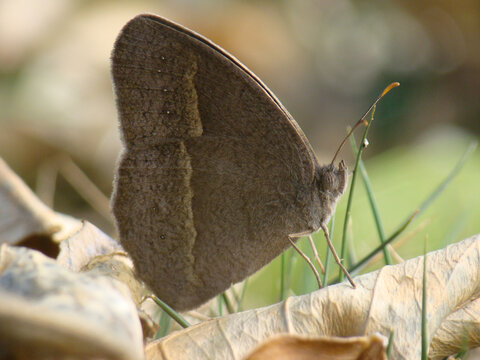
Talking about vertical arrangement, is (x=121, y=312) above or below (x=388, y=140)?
below

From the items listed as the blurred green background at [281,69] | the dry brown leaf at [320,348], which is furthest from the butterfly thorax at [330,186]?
the blurred green background at [281,69]

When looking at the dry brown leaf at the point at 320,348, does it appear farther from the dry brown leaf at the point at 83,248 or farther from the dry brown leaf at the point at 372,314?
the dry brown leaf at the point at 83,248

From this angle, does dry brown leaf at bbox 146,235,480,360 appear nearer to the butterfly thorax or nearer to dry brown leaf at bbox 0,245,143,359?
dry brown leaf at bbox 0,245,143,359

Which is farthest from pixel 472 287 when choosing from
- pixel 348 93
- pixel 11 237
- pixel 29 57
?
pixel 348 93

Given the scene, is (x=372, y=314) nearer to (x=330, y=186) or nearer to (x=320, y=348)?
(x=320, y=348)

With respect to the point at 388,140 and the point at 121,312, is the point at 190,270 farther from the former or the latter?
the point at 388,140

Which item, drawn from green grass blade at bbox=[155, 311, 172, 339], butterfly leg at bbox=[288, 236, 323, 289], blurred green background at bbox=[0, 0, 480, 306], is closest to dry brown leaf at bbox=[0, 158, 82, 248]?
green grass blade at bbox=[155, 311, 172, 339]
